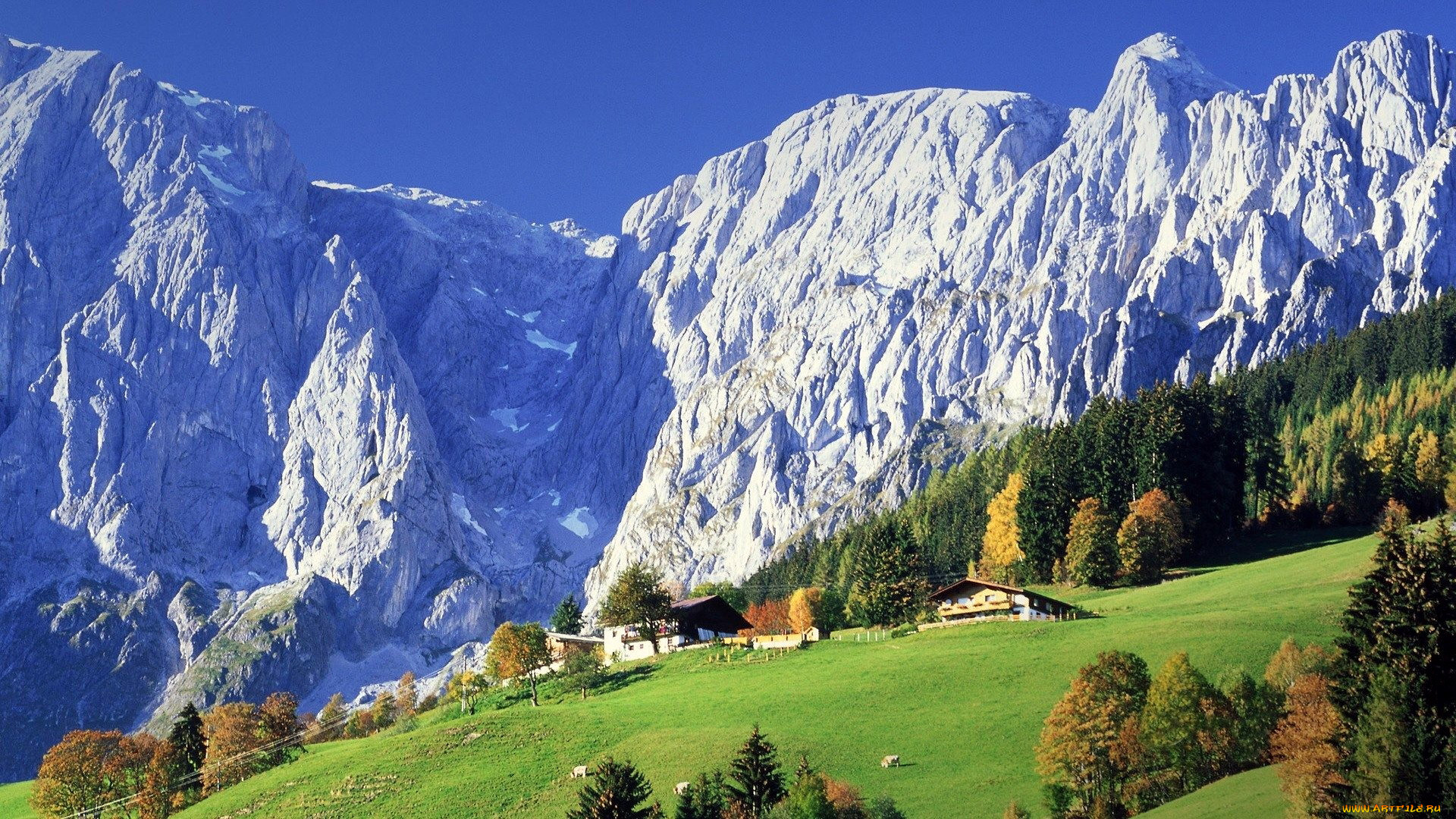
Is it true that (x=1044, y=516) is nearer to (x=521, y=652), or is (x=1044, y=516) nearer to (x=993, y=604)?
(x=993, y=604)

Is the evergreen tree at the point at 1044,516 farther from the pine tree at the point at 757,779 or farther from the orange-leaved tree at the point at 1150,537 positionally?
the pine tree at the point at 757,779

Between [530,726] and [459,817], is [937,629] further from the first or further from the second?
[459,817]

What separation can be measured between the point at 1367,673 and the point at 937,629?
65.0m

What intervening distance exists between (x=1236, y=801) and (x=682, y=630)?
3556 inches

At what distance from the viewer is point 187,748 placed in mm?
127125

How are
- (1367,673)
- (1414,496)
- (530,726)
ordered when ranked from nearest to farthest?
1. (1367,673)
2. (530,726)
3. (1414,496)

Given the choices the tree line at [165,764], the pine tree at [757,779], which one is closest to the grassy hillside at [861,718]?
the pine tree at [757,779]

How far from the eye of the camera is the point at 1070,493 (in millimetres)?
137250

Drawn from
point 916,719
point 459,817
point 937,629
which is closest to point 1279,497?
point 937,629

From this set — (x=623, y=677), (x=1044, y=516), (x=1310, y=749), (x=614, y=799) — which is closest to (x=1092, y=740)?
(x=1310, y=749)

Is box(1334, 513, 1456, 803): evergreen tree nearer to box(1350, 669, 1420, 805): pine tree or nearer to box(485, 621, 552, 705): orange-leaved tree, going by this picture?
box(1350, 669, 1420, 805): pine tree

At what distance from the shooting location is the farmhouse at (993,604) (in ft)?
381

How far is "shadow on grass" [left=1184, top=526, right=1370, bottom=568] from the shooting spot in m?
126

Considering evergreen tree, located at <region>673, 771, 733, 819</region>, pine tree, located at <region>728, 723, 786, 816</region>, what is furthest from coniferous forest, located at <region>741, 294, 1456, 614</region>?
evergreen tree, located at <region>673, 771, 733, 819</region>
